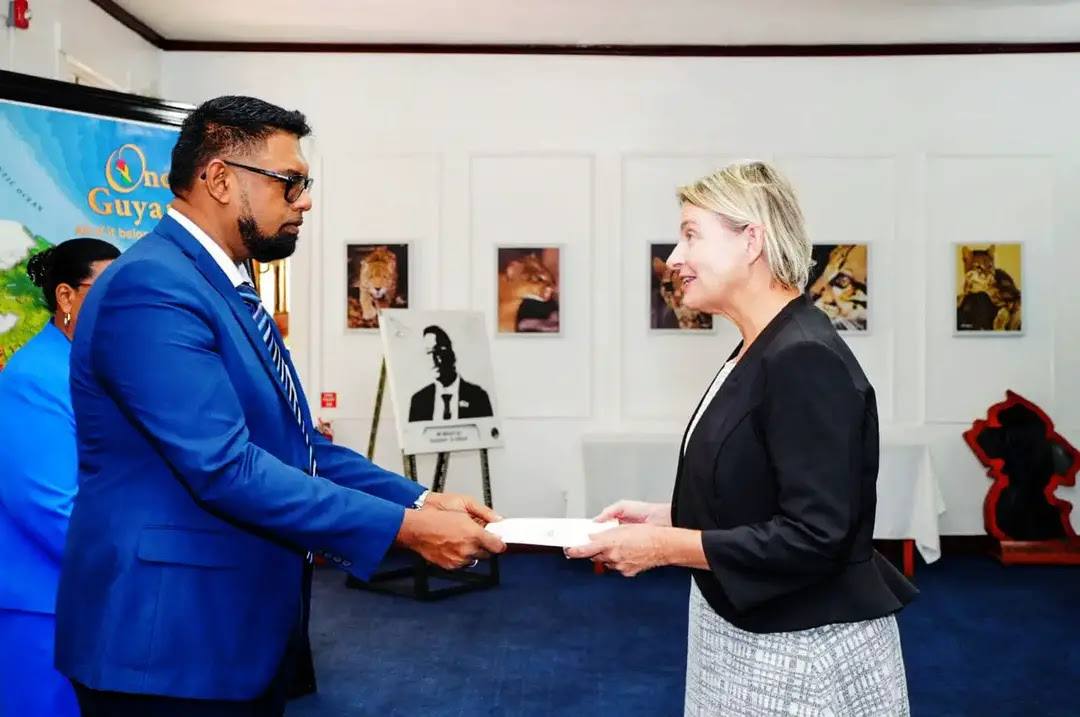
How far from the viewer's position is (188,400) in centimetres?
151

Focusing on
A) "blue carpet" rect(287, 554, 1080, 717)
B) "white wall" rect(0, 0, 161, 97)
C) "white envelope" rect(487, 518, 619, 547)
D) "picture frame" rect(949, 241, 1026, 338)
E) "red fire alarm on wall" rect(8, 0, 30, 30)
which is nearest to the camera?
"white envelope" rect(487, 518, 619, 547)

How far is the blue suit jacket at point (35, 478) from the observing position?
2.19 m

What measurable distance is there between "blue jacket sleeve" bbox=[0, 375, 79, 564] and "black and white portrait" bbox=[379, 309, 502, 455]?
3.89 metres

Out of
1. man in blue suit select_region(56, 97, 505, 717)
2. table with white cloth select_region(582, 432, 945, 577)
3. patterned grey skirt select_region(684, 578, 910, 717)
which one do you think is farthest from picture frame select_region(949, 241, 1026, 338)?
man in blue suit select_region(56, 97, 505, 717)

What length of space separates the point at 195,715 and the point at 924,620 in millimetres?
4762

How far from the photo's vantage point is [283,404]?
172cm

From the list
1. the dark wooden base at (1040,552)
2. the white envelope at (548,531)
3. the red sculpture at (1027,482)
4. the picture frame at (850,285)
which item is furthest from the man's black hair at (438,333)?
the white envelope at (548,531)

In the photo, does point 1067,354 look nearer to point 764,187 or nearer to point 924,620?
point 924,620

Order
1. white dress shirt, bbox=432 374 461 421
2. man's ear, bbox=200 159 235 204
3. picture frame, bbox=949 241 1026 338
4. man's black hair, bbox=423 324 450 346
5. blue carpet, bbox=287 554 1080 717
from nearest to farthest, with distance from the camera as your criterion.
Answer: man's ear, bbox=200 159 235 204
blue carpet, bbox=287 554 1080 717
white dress shirt, bbox=432 374 461 421
man's black hair, bbox=423 324 450 346
picture frame, bbox=949 241 1026 338

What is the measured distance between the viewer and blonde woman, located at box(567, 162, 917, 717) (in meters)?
1.62

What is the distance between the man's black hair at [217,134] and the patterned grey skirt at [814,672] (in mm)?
1238

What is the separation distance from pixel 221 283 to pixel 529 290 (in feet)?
18.6

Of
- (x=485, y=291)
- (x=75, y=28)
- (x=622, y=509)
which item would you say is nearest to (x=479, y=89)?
(x=485, y=291)

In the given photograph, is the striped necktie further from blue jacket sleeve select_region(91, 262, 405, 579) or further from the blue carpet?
the blue carpet
